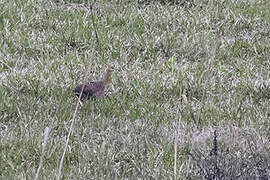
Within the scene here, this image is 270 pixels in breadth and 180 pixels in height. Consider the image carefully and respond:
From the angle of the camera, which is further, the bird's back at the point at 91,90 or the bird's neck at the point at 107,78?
the bird's neck at the point at 107,78

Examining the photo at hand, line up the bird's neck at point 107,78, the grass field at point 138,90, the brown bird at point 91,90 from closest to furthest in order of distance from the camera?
the grass field at point 138,90 → the brown bird at point 91,90 → the bird's neck at point 107,78

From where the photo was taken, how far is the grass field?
3.70 metres

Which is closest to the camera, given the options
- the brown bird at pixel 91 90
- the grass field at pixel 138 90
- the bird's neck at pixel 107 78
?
A: the grass field at pixel 138 90

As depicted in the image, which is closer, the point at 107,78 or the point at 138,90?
the point at 107,78

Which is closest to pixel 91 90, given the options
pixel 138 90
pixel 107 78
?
pixel 107 78

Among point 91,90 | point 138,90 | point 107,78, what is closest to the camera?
point 91,90

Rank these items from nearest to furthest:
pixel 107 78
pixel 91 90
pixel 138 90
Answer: pixel 91 90, pixel 107 78, pixel 138 90

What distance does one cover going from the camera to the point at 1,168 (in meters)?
3.64

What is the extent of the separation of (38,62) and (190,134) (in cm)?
190

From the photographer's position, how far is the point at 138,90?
5027 mm

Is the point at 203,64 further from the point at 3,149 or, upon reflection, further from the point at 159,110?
the point at 3,149

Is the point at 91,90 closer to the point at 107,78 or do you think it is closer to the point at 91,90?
the point at 91,90

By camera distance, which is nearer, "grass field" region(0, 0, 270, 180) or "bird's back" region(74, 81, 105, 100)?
"grass field" region(0, 0, 270, 180)

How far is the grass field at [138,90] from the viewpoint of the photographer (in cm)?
370
